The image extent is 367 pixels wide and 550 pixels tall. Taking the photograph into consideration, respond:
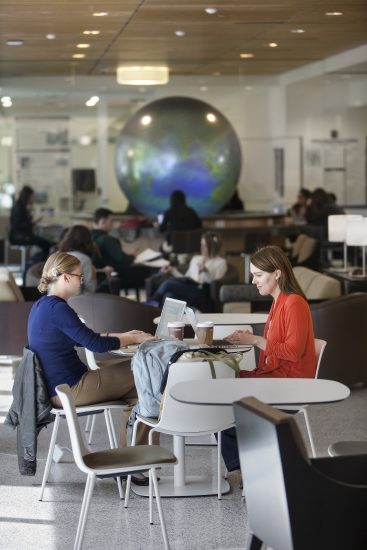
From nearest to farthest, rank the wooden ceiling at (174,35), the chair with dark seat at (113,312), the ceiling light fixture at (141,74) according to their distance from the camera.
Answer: the chair with dark seat at (113,312), the wooden ceiling at (174,35), the ceiling light fixture at (141,74)

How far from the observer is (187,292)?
10.4m

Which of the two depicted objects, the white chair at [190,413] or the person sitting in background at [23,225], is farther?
the person sitting in background at [23,225]

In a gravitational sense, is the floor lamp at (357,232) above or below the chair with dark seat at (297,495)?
above

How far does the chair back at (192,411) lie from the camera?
16.1 ft

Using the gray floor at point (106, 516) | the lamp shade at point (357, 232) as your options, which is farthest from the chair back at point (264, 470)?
the lamp shade at point (357, 232)

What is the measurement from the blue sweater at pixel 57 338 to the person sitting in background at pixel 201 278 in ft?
15.2

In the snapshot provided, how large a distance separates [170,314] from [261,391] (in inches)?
58.1

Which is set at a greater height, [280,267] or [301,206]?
[280,267]

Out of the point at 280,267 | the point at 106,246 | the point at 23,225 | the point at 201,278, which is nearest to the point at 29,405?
the point at 280,267

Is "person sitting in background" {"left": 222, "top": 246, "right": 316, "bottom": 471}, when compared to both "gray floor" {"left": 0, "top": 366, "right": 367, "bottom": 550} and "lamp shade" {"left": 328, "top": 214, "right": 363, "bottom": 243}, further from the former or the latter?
"lamp shade" {"left": 328, "top": 214, "right": 363, "bottom": 243}

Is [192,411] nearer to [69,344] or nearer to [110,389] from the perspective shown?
[110,389]

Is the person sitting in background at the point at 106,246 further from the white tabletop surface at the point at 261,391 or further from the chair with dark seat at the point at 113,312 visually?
the white tabletop surface at the point at 261,391

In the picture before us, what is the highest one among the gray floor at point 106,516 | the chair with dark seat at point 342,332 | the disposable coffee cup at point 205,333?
the disposable coffee cup at point 205,333

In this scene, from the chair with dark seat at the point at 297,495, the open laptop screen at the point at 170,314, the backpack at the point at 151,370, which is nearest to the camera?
the chair with dark seat at the point at 297,495
